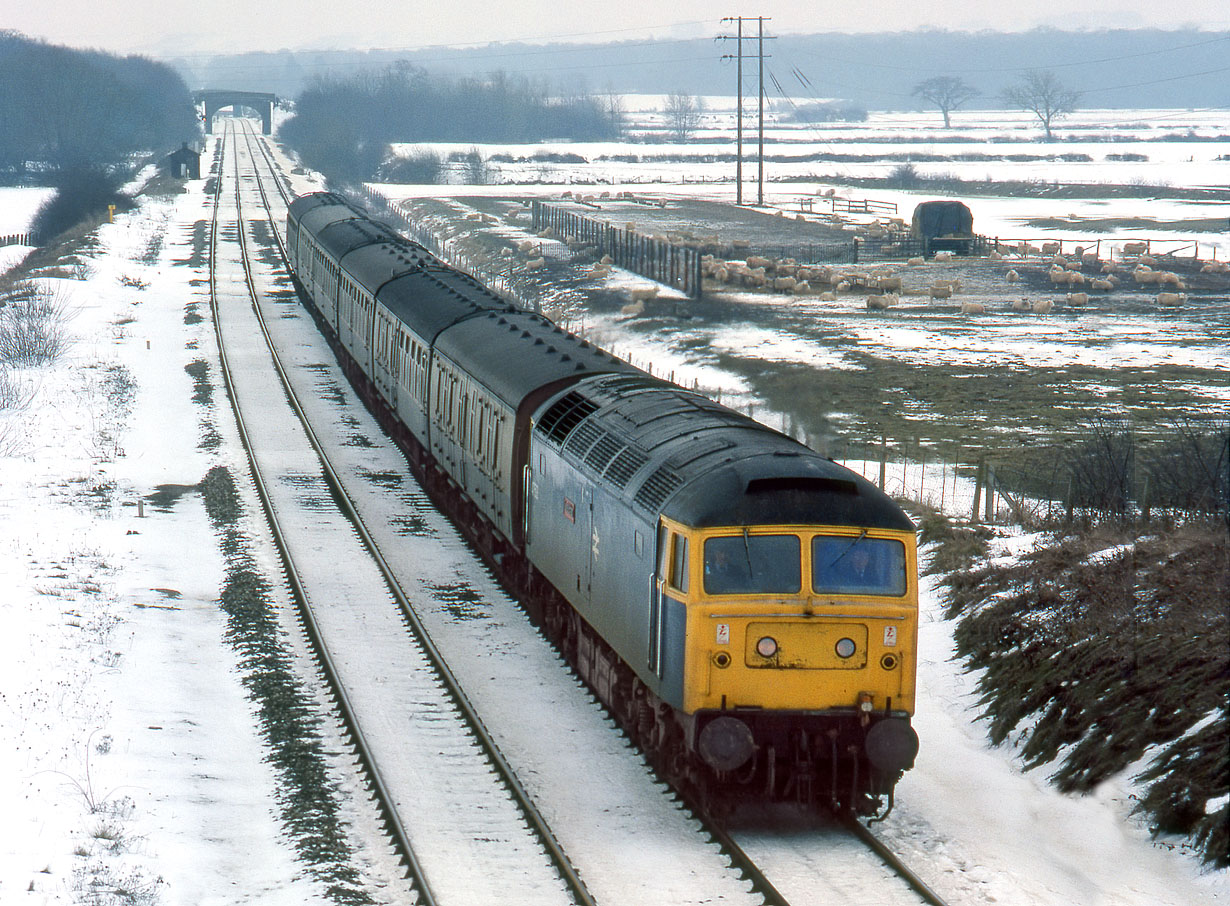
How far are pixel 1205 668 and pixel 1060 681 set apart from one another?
1798 mm

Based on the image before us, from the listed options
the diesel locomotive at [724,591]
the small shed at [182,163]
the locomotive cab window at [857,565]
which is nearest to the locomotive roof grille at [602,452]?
the diesel locomotive at [724,591]

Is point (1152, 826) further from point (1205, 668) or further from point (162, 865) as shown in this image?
point (162, 865)

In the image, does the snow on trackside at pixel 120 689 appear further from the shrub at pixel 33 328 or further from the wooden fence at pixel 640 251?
the wooden fence at pixel 640 251

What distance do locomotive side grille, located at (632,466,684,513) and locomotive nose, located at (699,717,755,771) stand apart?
85.3 inches

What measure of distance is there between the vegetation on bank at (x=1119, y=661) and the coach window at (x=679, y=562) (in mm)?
4310

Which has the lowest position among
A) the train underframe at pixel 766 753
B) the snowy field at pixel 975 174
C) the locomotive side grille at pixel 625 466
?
the train underframe at pixel 766 753

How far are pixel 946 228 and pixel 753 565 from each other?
202 ft

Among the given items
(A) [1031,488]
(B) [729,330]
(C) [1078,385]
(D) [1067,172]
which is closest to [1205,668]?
(A) [1031,488]

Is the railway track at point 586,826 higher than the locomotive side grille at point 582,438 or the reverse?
the reverse

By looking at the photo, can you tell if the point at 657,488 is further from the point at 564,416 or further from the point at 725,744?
the point at 564,416

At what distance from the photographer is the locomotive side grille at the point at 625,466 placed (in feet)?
48.1

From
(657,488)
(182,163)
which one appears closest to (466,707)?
(657,488)

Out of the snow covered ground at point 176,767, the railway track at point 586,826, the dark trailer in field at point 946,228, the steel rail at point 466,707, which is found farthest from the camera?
the dark trailer in field at point 946,228

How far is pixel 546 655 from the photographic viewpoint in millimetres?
18328
